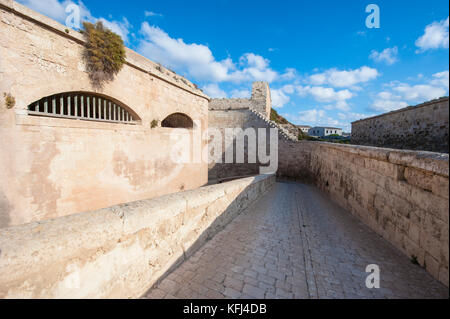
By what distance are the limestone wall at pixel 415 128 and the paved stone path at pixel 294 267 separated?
6.37 m

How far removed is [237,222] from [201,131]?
7.14 meters

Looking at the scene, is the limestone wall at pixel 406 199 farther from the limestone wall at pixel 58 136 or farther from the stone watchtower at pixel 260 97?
the stone watchtower at pixel 260 97

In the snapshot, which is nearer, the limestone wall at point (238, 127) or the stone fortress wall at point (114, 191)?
the stone fortress wall at point (114, 191)

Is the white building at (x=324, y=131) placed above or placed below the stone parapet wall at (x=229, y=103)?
above

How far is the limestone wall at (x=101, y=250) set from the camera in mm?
1319

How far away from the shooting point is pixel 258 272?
2670 mm

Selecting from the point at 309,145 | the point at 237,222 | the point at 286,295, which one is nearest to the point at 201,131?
the point at 237,222

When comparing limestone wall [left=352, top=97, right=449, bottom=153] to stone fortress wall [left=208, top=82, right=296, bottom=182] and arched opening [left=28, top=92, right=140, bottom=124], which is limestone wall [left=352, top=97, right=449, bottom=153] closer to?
stone fortress wall [left=208, top=82, right=296, bottom=182]

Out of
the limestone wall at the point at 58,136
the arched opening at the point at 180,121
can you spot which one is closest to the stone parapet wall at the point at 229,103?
the arched opening at the point at 180,121

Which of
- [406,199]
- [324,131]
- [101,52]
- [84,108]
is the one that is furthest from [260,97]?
[324,131]

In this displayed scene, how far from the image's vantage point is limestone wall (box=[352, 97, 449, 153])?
287 inches

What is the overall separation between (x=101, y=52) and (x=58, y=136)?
2.68 meters

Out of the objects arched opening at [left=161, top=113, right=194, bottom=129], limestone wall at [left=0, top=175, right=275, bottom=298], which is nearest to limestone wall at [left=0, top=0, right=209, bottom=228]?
arched opening at [left=161, top=113, right=194, bottom=129]
